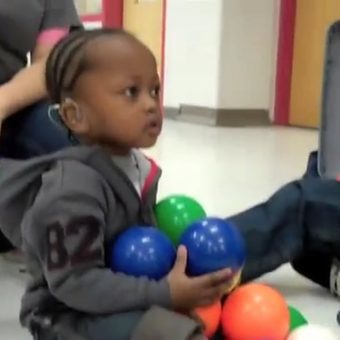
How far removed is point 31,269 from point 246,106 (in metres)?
3.34

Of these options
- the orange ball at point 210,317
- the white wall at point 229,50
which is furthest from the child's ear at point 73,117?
the white wall at point 229,50

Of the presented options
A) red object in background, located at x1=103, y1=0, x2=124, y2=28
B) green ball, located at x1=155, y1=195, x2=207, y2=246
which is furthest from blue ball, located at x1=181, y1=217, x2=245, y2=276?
red object in background, located at x1=103, y1=0, x2=124, y2=28

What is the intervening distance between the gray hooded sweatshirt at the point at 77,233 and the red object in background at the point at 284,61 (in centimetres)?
333

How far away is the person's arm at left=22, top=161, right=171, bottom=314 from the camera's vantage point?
2.81 feet

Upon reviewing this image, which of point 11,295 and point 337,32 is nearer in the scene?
point 11,295

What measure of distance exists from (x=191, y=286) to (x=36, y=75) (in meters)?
0.54

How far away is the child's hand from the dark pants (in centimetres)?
46

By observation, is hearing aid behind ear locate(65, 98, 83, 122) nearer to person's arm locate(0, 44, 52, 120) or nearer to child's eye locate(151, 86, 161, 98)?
child's eye locate(151, 86, 161, 98)

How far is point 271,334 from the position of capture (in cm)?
97

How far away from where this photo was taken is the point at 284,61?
4.18m

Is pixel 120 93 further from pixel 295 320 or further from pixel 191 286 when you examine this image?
pixel 295 320

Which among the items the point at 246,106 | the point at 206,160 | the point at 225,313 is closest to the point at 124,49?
the point at 225,313

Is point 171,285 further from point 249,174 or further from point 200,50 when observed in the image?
point 200,50

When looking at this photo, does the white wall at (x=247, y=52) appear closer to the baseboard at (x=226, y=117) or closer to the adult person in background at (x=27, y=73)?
the baseboard at (x=226, y=117)
